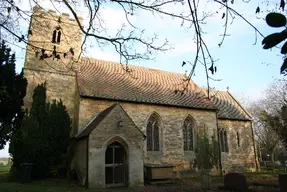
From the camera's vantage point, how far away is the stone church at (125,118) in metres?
13.6

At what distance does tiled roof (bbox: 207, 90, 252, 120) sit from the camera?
75.1ft

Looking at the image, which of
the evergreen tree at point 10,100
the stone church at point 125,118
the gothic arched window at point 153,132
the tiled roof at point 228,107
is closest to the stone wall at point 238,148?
the stone church at point 125,118

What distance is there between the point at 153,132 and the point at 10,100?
9.88 m

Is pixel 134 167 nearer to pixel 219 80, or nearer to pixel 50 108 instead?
pixel 50 108

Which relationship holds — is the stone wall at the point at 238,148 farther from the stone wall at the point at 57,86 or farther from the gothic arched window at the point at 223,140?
the stone wall at the point at 57,86

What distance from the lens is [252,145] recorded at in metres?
23.7

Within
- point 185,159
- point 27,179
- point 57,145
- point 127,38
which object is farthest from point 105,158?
point 127,38

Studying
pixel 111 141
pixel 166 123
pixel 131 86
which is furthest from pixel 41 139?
pixel 166 123

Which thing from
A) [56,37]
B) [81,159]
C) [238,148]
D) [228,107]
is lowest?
[81,159]

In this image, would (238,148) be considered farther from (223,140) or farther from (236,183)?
(236,183)

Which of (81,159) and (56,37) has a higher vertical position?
(56,37)

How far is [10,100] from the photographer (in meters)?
13.5

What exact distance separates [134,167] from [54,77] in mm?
9146

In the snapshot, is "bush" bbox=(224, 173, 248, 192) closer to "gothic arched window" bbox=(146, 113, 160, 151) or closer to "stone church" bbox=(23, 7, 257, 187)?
"stone church" bbox=(23, 7, 257, 187)
